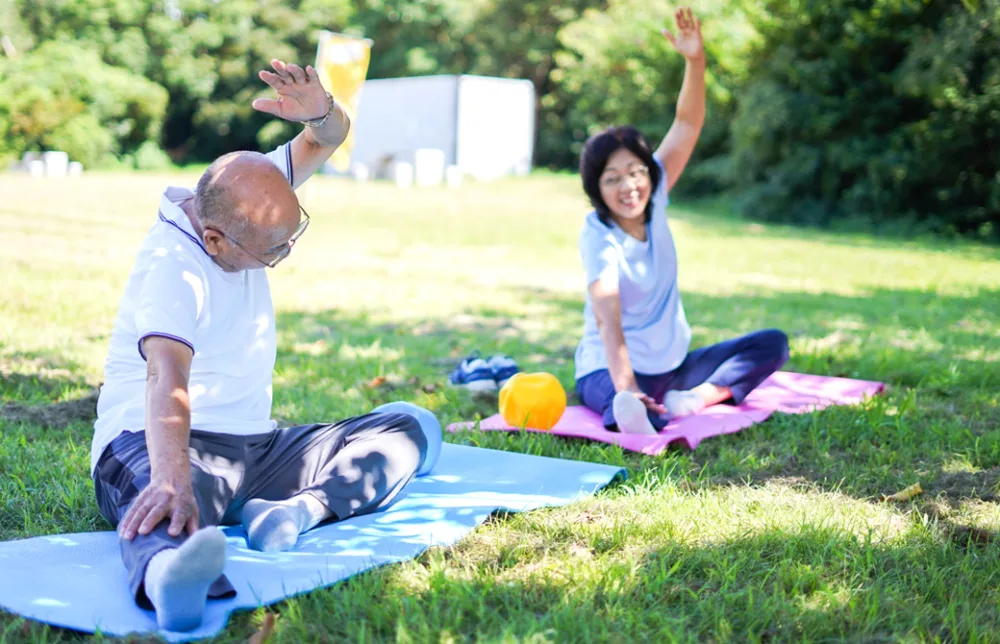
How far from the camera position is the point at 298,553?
8.98 feet

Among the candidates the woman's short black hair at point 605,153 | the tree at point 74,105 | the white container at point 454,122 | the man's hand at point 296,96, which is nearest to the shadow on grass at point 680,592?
the man's hand at point 296,96

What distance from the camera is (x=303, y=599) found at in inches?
95.0

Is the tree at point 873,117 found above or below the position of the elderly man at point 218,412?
above

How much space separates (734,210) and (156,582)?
18.0 meters

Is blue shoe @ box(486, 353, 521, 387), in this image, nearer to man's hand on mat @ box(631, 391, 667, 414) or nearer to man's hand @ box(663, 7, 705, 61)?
man's hand on mat @ box(631, 391, 667, 414)

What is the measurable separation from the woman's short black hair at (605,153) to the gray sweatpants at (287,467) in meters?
1.77

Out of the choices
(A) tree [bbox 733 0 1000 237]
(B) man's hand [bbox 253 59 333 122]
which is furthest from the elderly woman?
(A) tree [bbox 733 0 1000 237]

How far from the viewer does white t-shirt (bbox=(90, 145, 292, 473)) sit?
2.64m

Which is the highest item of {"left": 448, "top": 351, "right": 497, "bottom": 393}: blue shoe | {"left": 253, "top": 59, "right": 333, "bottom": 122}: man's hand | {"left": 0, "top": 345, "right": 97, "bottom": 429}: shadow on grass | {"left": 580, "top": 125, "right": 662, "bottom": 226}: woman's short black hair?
{"left": 253, "top": 59, "right": 333, "bottom": 122}: man's hand

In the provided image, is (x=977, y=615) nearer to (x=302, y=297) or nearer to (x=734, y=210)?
(x=302, y=297)

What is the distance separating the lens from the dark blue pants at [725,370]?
4.65 meters

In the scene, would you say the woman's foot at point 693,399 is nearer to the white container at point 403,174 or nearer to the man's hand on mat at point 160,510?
the man's hand on mat at point 160,510

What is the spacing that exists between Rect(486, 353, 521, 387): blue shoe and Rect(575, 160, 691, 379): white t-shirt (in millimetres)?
438

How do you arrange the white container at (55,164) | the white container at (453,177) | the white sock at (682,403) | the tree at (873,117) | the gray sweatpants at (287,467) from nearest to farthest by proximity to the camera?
1. the gray sweatpants at (287,467)
2. the white sock at (682,403)
3. the tree at (873,117)
4. the white container at (55,164)
5. the white container at (453,177)
